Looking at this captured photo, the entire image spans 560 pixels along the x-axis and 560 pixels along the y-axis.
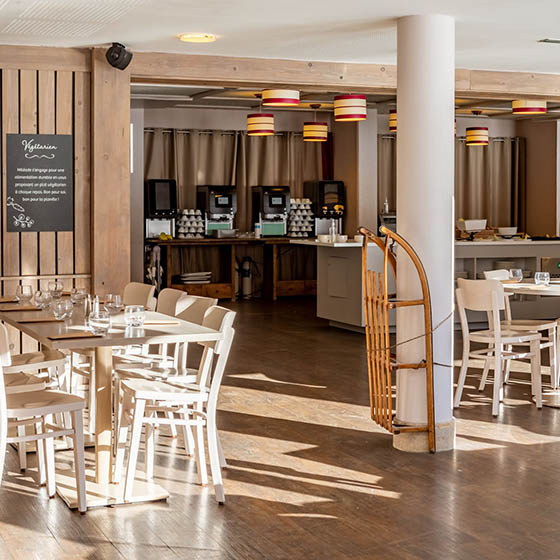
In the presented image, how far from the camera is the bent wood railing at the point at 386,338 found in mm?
5516

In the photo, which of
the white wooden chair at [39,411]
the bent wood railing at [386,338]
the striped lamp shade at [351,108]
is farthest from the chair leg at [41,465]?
the striped lamp shade at [351,108]

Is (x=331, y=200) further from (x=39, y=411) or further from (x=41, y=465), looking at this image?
(x=39, y=411)

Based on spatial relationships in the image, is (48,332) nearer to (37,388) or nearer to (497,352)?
(37,388)

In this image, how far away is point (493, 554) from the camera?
3.91m

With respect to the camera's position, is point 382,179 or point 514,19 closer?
point 514,19

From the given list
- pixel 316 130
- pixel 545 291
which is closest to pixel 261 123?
pixel 316 130

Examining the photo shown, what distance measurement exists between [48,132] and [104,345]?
312 cm

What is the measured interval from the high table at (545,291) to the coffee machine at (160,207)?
308 inches

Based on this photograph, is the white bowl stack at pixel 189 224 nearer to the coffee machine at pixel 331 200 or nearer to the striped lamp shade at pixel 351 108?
the coffee machine at pixel 331 200

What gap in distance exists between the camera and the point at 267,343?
10.2 meters

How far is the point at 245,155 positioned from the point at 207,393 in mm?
11385

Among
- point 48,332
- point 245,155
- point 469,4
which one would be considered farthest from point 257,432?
point 245,155

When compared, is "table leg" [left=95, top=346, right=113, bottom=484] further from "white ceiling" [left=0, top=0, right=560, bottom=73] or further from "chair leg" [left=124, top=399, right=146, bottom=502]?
"white ceiling" [left=0, top=0, right=560, bottom=73]

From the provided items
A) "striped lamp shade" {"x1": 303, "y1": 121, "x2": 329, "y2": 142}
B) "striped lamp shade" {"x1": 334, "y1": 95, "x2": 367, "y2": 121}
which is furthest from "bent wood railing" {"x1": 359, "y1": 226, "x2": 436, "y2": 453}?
"striped lamp shade" {"x1": 303, "y1": 121, "x2": 329, "y2": 142}
